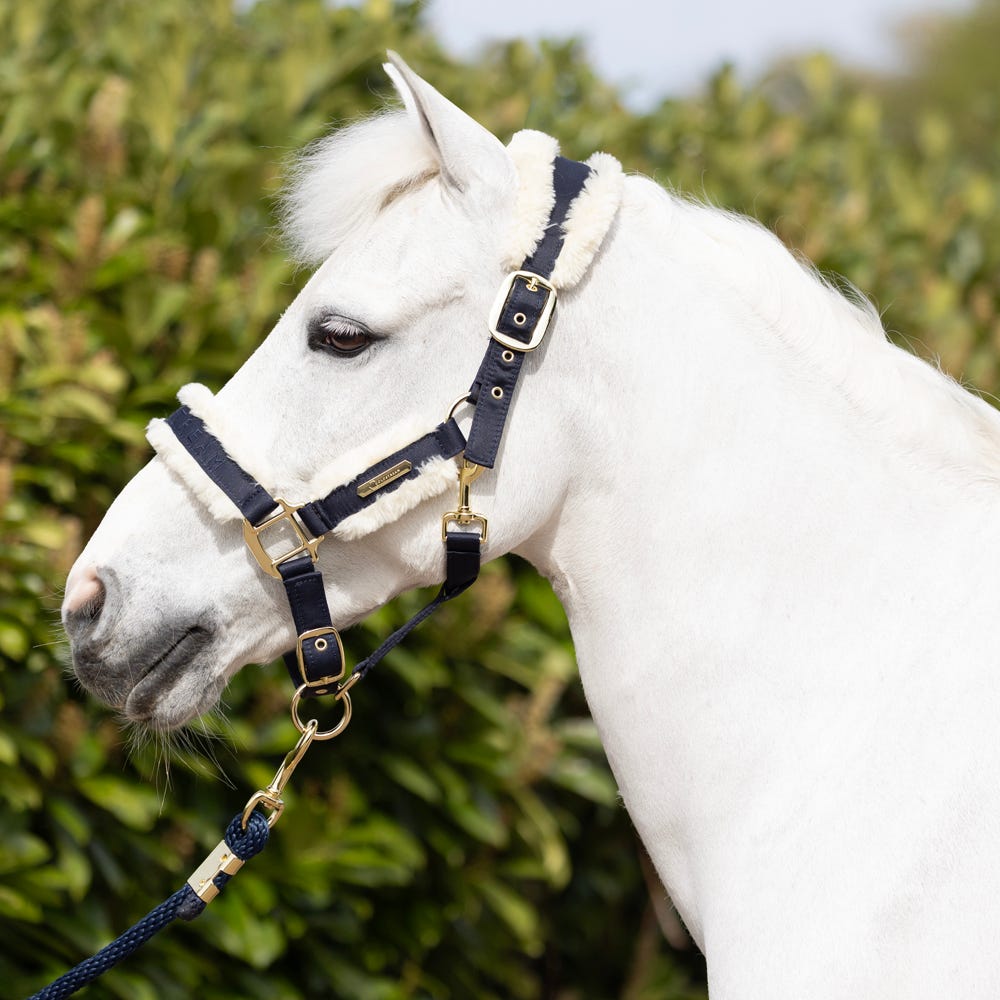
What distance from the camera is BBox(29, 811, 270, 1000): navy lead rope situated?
1.82 meters

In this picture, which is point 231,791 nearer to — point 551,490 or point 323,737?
point 323,737

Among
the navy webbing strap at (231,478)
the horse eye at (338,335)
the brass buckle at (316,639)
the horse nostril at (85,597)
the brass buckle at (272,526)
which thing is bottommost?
the horse nostril at (85,597)

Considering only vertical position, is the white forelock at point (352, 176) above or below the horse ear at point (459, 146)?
below

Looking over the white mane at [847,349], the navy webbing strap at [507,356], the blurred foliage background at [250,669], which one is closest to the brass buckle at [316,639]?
the navy webbing strap at [507,356]

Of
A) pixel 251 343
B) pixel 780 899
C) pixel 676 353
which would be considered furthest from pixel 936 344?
pixel 780 899

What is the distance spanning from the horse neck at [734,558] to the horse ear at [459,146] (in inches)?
8.7

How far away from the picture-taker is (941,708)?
1521mm

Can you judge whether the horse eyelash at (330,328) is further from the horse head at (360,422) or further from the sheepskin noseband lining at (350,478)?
the sheepskin noseband lining at (350,478)

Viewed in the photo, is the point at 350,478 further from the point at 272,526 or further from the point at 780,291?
the point at 780,291

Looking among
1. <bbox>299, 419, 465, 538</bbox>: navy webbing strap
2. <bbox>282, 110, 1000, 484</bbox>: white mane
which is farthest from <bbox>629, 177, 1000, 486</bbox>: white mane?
<bbox>299, 419, 465, 538</bbox>: navy webbing strap

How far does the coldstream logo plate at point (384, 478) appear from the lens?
1685 mm

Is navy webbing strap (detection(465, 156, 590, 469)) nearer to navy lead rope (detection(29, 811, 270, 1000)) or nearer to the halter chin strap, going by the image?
the halter chin strap

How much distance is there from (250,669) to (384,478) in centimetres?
138

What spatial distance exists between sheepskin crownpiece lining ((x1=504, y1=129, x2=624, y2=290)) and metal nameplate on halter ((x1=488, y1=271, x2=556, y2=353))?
0.02 meters
